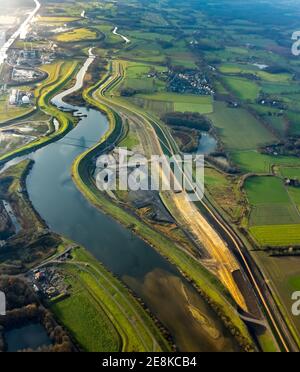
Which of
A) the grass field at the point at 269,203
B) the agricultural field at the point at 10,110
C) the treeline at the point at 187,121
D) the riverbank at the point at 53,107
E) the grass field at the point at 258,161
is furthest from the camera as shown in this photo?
the treeline at the point at 187,121

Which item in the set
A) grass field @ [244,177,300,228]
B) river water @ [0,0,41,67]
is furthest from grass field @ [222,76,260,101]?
river water @ [0,0,41,67]

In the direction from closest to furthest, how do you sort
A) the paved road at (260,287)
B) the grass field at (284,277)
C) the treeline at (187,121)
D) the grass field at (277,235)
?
the paved road at (260,287), the grass field at (284,277), the grass field at (277,235), the treeline at (187,121)

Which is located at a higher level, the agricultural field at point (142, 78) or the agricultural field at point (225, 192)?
the agricultural field at point (142, 78)

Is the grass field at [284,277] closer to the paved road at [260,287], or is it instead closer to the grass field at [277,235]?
the paved road at [260,287]

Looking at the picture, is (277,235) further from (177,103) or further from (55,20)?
(55,20)

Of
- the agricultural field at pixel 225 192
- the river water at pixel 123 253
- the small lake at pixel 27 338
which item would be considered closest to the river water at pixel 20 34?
the river water at pixel 123 253

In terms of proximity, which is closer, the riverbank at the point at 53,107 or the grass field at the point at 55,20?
the riverbank at the point at 53,107

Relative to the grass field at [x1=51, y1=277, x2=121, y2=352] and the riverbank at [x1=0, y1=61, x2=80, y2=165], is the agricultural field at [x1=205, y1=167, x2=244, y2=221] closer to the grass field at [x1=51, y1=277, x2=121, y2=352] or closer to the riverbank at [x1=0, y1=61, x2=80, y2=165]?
the grass field at [x1=51, y1=277, x2=121, y2=352]
